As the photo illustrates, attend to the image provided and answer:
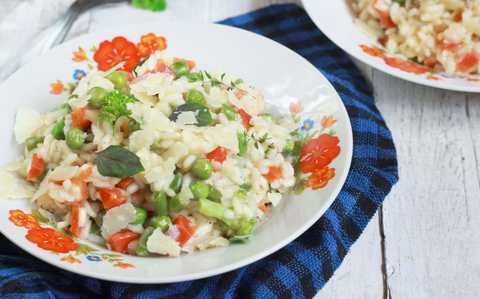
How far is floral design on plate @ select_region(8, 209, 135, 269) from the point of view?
96.3 inches

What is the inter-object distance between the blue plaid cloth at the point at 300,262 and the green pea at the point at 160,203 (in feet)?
0.97

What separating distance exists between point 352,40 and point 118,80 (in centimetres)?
Answer: 137

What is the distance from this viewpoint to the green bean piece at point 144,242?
8.24ft

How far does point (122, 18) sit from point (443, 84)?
Answer: 78.4 inches

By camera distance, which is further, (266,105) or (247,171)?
(266,105)

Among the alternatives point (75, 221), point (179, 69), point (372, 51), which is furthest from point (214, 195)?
point (372, 51)

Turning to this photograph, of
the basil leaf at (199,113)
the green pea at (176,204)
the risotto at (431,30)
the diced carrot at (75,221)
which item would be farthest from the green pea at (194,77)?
the risotto at (431,30)

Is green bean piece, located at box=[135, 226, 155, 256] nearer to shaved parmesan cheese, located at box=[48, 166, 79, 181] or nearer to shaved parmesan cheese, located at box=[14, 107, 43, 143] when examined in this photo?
shaved parmesan cheese, located at box=[48, 166, 79, 181]

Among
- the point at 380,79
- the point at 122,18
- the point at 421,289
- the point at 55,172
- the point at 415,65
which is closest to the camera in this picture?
the point at 55,172

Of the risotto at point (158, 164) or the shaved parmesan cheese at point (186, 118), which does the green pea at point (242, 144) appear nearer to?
the risotto at point (158, 164)

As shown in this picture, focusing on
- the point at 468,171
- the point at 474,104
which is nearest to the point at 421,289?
the point at 468,171

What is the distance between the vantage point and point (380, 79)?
383cm

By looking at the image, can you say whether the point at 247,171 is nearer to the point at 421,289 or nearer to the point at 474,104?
the point at 421,289

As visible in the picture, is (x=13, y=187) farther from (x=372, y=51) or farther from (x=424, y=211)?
(x=372, y=51)
